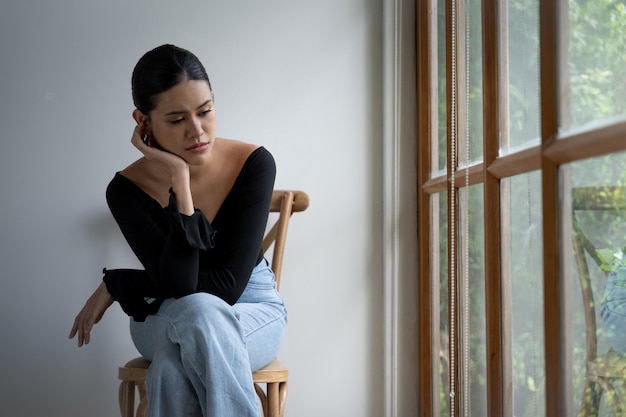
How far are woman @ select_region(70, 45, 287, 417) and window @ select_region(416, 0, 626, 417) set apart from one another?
0.45 meters

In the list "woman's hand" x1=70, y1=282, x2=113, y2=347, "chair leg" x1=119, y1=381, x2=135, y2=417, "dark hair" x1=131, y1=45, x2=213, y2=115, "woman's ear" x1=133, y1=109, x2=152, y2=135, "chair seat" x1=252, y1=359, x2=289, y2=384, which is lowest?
"chair leg" x1=119, y1=381, x2=135, y2=417

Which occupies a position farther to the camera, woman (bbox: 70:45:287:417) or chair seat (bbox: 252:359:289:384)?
chair seat (bbox: 252:359:289:384)

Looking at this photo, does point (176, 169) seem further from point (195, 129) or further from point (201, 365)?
point (201, 365)

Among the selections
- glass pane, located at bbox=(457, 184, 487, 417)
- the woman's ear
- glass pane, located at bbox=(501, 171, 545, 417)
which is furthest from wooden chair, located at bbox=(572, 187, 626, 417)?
the woman's ear

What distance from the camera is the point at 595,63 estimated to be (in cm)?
91

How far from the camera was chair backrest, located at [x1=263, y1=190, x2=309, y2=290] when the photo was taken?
6.98ft

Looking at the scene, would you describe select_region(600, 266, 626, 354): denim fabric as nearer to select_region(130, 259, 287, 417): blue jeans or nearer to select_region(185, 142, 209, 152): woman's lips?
select_region(130, 259, 287, 417): blue jeans

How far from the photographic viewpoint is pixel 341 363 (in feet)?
7.82

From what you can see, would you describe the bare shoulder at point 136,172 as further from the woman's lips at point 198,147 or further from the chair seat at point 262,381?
the chair seat at point 262,381

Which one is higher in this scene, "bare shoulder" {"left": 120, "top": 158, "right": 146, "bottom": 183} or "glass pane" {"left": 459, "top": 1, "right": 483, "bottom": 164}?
"glass pane" {"left": 459, "top": 1, "right": 483, "bottom": 164}

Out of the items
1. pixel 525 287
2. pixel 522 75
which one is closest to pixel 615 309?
pixel 525 287

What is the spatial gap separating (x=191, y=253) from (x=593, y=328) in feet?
3.03

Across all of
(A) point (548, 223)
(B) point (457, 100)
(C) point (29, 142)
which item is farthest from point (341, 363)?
(A) point (548, 223)

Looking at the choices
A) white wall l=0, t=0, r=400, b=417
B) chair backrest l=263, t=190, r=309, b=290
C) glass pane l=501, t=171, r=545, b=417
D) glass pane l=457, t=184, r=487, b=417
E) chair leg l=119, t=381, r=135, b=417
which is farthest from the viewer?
white wall l=0, t=0, r=400, b=417
